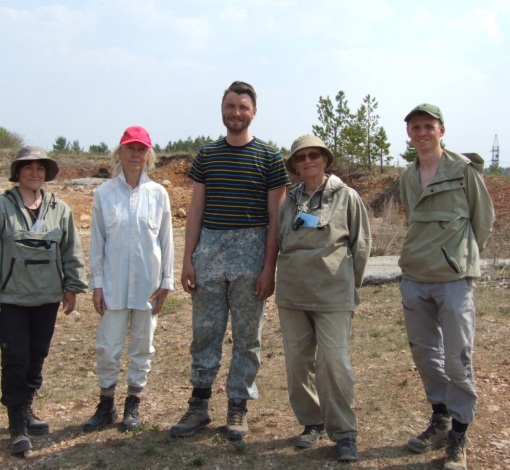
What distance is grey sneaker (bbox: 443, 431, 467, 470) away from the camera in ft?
9.78

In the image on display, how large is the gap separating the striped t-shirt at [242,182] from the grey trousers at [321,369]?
63cm

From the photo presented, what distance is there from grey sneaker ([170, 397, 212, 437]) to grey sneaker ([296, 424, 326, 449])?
2.09ft

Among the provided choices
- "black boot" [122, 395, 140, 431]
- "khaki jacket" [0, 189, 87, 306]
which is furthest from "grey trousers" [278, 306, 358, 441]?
"khaki jacket" [0, 189, 87, 306]

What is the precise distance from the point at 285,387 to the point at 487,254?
6.13m

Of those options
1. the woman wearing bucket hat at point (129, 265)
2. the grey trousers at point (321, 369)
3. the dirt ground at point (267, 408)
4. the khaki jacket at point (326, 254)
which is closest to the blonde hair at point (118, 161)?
the woman wearing bucket hat at point (129, 265)

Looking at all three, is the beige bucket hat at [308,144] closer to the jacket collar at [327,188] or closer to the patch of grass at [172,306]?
the jacket collar at [327,188]

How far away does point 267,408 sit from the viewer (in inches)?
159

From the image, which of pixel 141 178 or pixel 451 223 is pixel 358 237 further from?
pixel 141 178

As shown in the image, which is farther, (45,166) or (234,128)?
(45,166)

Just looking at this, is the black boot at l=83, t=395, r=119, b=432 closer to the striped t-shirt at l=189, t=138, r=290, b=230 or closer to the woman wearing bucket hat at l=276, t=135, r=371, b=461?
the woman wearing bucket hat at l=276, t=135, r=371, b=461

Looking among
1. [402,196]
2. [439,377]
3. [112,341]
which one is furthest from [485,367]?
[112,341]

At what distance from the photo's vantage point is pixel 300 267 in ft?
10.4

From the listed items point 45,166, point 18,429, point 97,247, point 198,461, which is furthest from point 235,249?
point 18,429

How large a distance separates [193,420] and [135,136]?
1.86 m
